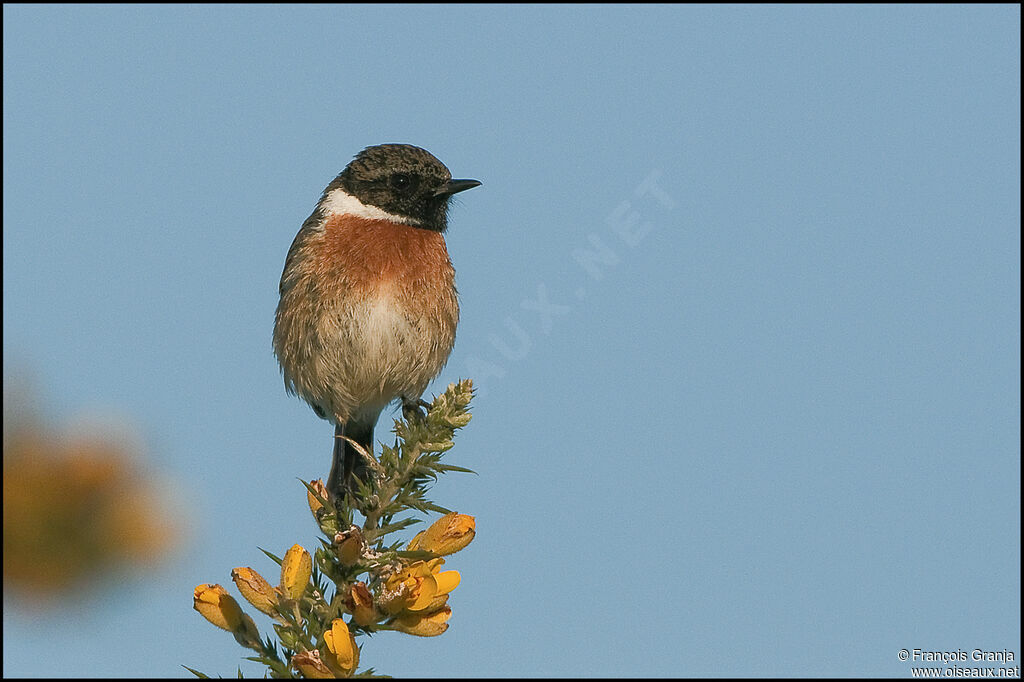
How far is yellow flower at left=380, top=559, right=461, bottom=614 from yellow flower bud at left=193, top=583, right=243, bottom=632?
430 mm

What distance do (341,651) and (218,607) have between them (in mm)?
500

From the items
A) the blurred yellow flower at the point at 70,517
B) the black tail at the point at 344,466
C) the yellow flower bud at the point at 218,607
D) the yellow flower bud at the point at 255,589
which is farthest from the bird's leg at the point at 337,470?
the blurred yellow flower at the point at 70,517

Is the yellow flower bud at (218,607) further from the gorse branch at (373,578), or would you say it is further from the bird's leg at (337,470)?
the bird's leg at (337,470)

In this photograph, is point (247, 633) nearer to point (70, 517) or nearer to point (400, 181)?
point (70, 517)

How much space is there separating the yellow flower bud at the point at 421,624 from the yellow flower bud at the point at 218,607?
45cm

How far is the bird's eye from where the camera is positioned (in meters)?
7.47

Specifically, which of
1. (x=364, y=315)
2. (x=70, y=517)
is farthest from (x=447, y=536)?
(x=364, y=315)

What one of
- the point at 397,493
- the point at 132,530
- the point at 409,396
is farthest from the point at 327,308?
the point at 132,530

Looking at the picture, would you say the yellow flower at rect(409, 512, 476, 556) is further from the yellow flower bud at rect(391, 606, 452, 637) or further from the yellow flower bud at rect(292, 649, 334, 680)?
the yellow flower bud at rect(292, 649, 334, 680)

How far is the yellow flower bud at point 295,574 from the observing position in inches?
120

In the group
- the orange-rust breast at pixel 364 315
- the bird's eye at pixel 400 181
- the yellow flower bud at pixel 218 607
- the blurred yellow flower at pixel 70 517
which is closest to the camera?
the blurred yellow flower at pixel 70 517

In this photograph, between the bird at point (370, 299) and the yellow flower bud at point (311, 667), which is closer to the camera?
the yellow flower bud at point (311, 667)

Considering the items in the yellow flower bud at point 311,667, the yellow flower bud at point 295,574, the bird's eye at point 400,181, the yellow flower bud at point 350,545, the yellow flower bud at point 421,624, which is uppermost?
the bird's eye at point 400,181

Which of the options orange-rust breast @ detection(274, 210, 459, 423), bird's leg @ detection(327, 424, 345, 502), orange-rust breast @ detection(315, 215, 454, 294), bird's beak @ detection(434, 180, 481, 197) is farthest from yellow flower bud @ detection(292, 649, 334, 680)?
bird's beak @ detection(434, 180, 481, 197)
